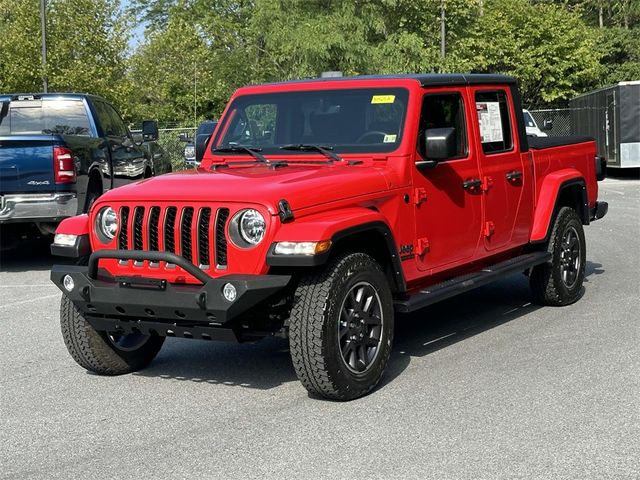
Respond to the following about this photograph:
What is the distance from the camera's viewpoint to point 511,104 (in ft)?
29.2

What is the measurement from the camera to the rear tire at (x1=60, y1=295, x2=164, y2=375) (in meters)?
7.04

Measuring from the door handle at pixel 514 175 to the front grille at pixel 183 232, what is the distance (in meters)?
2.96

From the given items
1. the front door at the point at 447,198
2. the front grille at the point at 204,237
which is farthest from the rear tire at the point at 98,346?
the front door at the point at 447,198

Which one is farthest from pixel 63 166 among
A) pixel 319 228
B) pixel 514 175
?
pixel 319 228

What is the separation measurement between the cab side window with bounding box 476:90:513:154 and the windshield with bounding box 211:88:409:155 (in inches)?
39.2

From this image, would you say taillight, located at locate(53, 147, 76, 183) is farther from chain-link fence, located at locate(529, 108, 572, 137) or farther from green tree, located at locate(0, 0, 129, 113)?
chain-link fence, located at locate(529, 108, 572, 137)

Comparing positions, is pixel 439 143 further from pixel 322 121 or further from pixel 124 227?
pixel 124 227

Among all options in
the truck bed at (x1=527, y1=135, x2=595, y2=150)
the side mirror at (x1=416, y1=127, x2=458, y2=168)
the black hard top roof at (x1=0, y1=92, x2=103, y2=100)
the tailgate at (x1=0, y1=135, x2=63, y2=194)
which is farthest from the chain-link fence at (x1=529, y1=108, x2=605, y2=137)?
the side mirror at (x1=416, y1=127, x2=458, y2=168)

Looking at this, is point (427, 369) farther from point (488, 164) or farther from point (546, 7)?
point (546, 7)

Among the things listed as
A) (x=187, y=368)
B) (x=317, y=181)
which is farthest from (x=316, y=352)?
(x=187, y=368)

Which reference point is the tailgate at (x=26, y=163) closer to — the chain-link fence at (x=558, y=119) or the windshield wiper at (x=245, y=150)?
the windshield wiper at (x=245, y=150)

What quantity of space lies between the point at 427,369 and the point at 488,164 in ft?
5.96

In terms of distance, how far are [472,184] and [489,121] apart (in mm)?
747

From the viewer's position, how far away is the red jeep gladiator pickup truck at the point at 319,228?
245 inches
